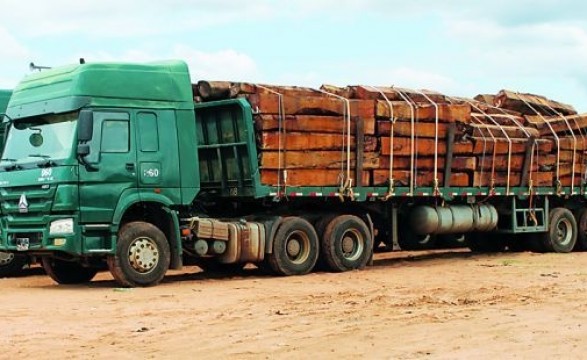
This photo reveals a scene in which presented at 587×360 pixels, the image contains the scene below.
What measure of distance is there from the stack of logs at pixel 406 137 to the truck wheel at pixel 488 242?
1858 millimetres

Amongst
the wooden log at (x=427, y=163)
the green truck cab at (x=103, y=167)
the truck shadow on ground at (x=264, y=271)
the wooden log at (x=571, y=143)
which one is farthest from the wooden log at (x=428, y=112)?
the green truck cab at (x=103, y=167)

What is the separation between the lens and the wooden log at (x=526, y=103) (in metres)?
22.7

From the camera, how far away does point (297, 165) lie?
56.3ft

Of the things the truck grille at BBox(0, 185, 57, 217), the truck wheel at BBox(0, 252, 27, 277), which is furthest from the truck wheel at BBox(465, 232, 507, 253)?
the truck grille at BBox(0, 185, 57, 217)

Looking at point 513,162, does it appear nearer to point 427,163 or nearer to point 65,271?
point 427,163

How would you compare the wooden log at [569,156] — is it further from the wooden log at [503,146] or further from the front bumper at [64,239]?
the front bumper at [64,239]

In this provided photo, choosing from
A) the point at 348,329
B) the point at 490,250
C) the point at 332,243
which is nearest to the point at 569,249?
the point at 490,250

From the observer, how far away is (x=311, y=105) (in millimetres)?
17375

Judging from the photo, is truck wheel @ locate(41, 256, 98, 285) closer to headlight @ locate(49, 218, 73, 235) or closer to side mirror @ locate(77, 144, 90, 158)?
headlight @ locate(49, 218, 73, 235)

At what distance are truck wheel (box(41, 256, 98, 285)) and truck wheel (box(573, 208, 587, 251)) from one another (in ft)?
39.1

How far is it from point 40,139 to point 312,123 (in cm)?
464

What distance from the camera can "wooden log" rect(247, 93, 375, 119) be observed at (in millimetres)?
16734

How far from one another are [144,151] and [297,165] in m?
2.99

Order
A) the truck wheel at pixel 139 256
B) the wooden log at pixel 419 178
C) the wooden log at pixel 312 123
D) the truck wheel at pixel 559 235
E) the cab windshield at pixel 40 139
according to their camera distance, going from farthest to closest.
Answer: the truck wheel at pixel 559 235 → the wooden log at pixel 419 178 → the wooden log at pixel 312 123 → the truck wheel at pixel 139 256 → the cab windshield at pixel 40 139
